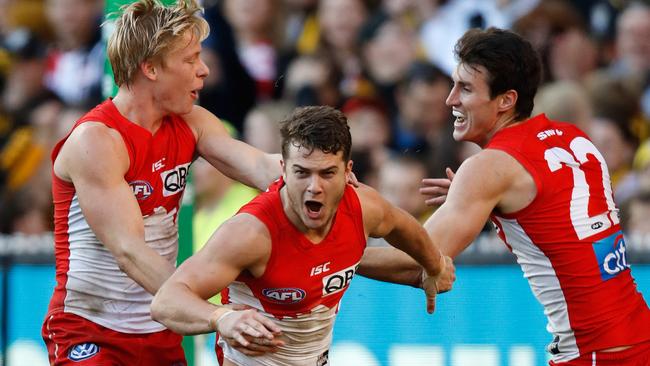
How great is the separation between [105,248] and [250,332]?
1.34 m

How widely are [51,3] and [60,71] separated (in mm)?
771

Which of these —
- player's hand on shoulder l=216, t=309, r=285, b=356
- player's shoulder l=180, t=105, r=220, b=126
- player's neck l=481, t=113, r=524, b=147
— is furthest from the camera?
player's shoulder l=180, t=105, r=220, b=126

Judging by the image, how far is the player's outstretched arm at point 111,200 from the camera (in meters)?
5.05

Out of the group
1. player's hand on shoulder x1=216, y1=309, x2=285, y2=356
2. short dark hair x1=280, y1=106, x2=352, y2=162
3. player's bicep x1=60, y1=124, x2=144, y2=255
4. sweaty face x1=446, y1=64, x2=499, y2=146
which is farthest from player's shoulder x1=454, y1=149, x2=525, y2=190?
player's bicep x1=60, y1=124, x2=144, y2=255

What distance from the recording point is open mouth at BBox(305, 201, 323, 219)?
4867 mm

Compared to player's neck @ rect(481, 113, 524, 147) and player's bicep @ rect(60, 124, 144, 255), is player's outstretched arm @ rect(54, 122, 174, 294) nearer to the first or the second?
player's bicep @ rect(60, 124, 144, 255)

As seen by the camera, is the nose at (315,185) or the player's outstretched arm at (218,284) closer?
the player's outstretched arm at (218,284)

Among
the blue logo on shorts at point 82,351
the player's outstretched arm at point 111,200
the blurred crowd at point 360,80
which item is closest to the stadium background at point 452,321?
the blurred crowd at point 360,80

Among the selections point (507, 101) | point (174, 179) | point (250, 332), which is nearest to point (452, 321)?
point (507, 101)

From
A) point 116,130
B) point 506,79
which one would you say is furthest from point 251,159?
point 506,79

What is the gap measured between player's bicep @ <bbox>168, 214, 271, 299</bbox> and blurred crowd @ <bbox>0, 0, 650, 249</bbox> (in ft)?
13.8

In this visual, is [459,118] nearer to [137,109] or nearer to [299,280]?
[299,280]

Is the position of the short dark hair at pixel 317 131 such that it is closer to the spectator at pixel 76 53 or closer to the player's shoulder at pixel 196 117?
the player's shoulder at pixel 196 117

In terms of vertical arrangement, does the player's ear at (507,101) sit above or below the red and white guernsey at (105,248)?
above
